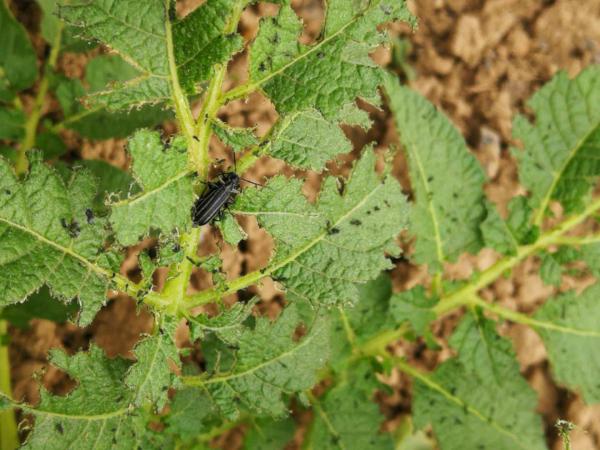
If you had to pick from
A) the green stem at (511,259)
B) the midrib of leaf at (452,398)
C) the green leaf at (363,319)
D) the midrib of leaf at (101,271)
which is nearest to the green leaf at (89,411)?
the midrib of leaf at (101,271)

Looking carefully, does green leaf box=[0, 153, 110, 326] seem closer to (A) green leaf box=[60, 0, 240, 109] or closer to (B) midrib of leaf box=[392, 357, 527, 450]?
(A) green leaf box=[60, 0, 240, 109]

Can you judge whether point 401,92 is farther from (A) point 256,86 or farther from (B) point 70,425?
(B) point 70,425

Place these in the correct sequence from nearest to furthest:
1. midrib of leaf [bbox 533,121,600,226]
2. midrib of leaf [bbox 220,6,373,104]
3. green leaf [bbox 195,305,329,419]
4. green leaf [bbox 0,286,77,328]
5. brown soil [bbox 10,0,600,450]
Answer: midrib of leaf [bbox 220,6,373,104]
green leaf [bbox 195,305,329,419]
green leaf [bbox 0,286,77,328]
midrib of leaf [bbox 533,121,600,226]
brown soil [bbox 10,0,600,450]

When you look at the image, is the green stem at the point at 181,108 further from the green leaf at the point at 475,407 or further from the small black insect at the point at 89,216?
the green leaf at the point at 475,407

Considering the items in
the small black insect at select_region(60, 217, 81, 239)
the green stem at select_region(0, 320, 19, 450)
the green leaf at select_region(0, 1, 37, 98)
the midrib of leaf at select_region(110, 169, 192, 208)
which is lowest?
the green stem at select_region(0, 320, 19, 450)

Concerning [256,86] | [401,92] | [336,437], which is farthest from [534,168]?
[256,86]

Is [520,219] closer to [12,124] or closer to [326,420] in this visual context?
[326,420]

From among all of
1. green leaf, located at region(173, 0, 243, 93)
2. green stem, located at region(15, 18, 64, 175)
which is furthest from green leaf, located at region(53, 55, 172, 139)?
green leaf, located at region(173, 0, 243, 93)
